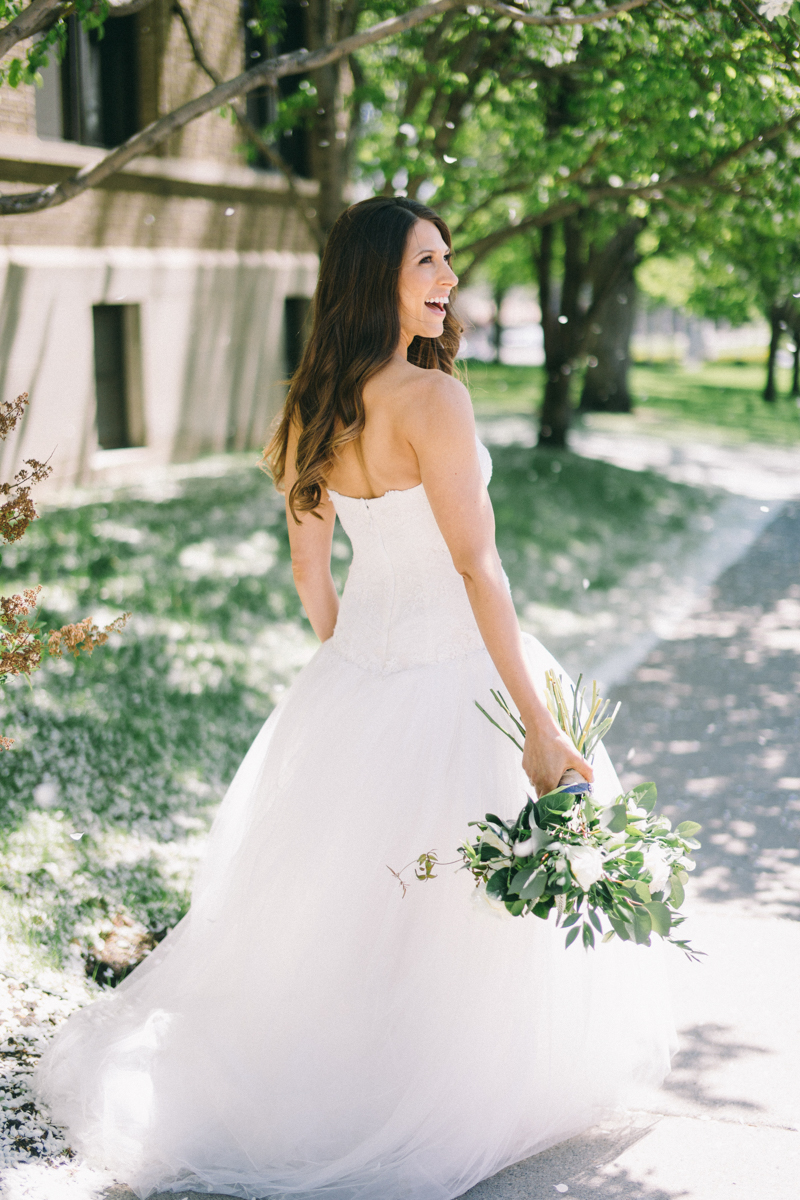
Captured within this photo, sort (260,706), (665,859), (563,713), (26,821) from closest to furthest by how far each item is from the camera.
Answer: (665,859)
(563,713)
(26,821)
(260,706)

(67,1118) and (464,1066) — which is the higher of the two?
(464,1066)

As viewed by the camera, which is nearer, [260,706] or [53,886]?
[53,886]

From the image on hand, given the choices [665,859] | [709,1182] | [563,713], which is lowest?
[709,1182]

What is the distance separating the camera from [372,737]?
3082 millimetres

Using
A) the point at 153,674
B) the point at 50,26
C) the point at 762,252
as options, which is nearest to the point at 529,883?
the point at 50,26

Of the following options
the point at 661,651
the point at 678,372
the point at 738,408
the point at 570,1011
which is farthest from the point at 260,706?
the point at 678,372

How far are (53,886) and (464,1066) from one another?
2273 mm

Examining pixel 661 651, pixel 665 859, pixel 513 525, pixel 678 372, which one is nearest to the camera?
pixel 665 859

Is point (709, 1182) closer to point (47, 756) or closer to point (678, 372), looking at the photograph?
point (47, 756)

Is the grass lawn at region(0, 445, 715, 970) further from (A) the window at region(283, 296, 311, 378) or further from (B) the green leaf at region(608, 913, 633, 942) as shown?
(A) the window at region(283, 296, 311, 378)

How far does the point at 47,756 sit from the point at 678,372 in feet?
131

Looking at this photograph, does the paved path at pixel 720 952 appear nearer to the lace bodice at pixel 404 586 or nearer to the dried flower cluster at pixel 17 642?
the lace bodice at pixel 404 586

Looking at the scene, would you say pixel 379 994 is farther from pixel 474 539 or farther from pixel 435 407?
pixel 435 407

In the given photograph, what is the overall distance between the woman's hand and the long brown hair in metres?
0.90
